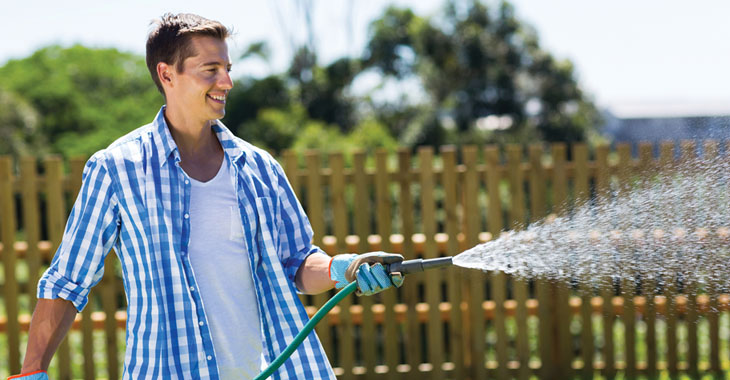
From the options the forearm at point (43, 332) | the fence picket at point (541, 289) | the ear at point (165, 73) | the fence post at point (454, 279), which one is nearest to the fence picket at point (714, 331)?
the fence picket at point (541, 289)

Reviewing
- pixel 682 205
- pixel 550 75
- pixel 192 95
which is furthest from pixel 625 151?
pixel 550 75

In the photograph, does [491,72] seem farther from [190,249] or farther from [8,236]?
[190,249]

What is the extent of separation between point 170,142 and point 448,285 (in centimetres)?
346

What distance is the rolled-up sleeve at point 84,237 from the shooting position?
206 cm

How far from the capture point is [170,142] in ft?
7.22

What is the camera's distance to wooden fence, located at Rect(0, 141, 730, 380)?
200 inches

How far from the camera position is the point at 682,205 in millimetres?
3838

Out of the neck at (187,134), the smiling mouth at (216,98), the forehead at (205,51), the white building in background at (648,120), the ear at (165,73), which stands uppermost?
the white building in background at (648,120)

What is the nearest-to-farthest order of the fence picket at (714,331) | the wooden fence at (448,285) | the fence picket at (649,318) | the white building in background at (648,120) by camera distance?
the wooden fence at (448,285) → the fence picket at (649,318) → the fence picket at (714,331) → the white building in background at (648,120)

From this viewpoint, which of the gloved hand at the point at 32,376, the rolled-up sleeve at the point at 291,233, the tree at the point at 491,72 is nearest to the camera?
the gloved hand at the point at 32,376

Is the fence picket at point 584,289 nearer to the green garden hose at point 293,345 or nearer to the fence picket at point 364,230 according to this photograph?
the fence picket at point 364,230

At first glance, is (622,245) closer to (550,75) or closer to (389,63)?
(550,75)

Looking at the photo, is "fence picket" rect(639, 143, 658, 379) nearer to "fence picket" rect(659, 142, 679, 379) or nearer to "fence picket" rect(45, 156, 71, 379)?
"fence picket" rect(659, 142, 679, 379)

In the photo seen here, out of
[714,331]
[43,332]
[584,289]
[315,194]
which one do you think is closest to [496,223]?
[584,289]
